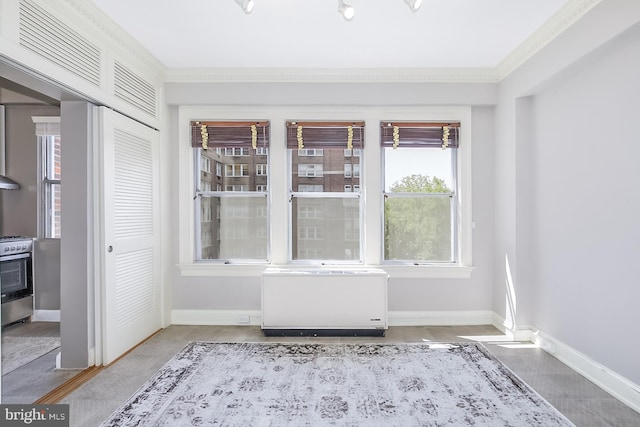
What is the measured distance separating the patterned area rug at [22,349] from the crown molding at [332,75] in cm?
294

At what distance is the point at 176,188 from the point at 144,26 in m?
1.69

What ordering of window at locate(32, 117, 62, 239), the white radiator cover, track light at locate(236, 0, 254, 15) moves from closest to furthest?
track light at locate(236, 0, 254, 15)
the white radiator cover
window at locate(32, 117, 62, 239)

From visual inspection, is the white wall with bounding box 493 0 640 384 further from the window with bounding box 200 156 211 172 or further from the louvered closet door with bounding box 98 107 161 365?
the louvered closet door with bounding box 98 107 161 365

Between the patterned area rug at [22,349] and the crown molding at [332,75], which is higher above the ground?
the crown molding at [332,75]

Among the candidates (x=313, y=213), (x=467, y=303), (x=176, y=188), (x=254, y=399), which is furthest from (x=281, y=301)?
(x=467, y=303)

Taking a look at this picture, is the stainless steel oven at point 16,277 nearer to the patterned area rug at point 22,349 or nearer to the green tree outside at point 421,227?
the patterned area rug at point 22,349

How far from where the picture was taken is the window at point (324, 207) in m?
4.20

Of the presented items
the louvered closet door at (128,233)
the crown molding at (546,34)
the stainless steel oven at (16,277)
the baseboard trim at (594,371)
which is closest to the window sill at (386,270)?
the louvered closet door at (128,233)

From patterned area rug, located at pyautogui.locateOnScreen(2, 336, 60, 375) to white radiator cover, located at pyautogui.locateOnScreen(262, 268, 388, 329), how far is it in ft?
6.65

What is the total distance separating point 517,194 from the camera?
3615 millimetres

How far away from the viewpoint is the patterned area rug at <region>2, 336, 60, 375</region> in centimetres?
308

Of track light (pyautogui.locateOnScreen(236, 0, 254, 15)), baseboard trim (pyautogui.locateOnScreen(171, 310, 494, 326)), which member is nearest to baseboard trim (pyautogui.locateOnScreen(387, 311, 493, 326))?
baseboard trim (pyautogui.locateOnScreen(171, 310, 494, 326))

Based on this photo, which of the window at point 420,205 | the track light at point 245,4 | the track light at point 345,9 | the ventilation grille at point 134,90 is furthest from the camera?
the window at point 420,205

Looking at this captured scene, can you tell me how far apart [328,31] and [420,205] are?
6.97 feet
